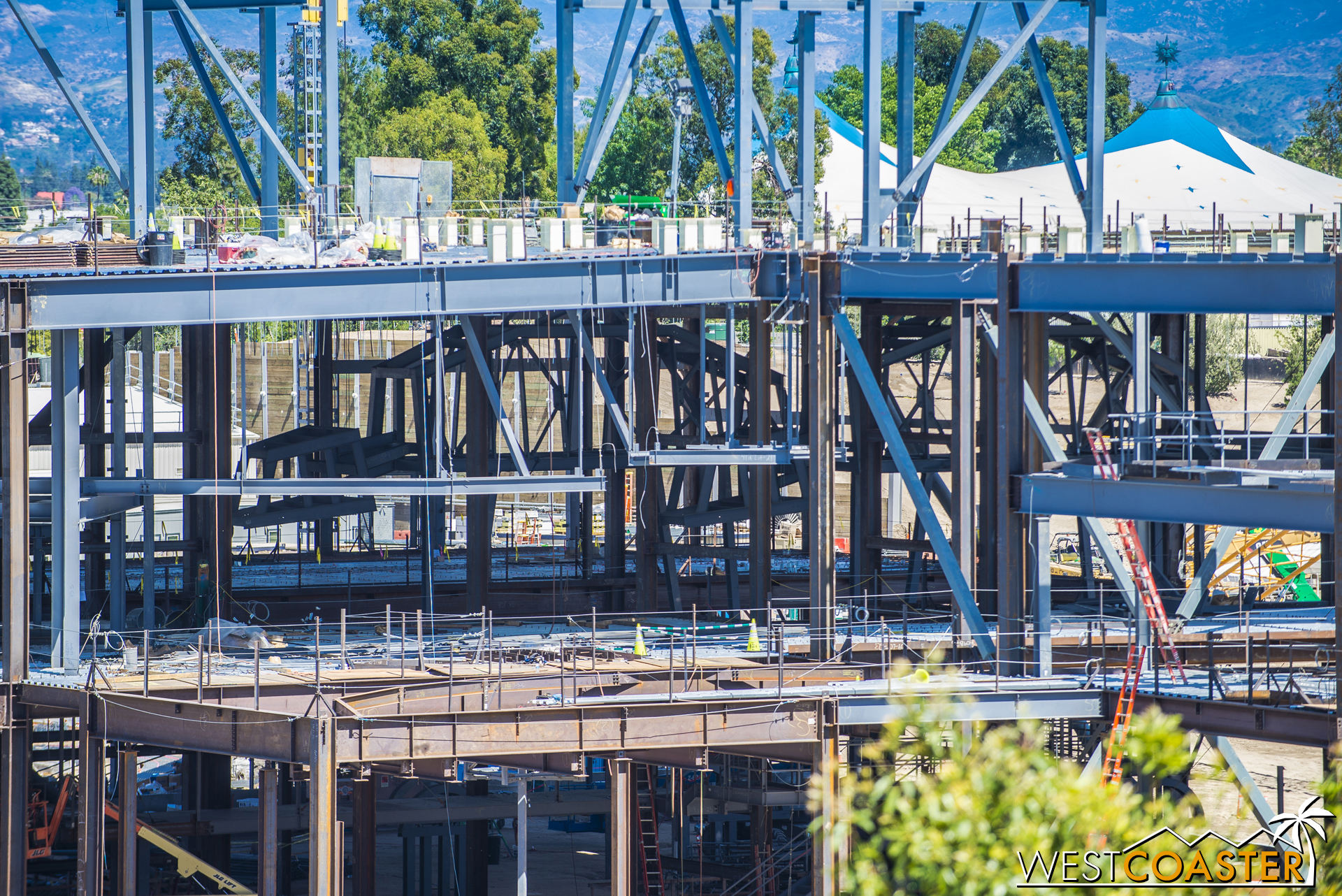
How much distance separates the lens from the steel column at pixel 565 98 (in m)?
31.7

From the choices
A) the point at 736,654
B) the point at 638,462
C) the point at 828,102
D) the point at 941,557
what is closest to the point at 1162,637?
the point at 941,557

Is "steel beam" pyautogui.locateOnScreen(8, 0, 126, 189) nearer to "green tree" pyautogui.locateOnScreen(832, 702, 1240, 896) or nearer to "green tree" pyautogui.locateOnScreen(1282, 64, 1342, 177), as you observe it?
"green tree" pyautogui.locateOnScreen(832, 702, 1240, 896)

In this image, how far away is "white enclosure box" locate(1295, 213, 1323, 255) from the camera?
24.1m

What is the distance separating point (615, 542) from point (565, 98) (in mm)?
9920

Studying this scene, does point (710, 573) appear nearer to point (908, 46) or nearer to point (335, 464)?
point (335, 464)

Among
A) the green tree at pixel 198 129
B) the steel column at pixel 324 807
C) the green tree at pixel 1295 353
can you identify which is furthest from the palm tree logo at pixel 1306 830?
the green tree at pixel 198 129

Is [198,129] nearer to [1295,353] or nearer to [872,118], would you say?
[1295,353]

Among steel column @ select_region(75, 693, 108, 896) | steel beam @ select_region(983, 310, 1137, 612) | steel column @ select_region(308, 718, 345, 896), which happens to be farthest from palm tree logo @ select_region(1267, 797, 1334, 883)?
steel column @ select_region(75, 693, 108, 896)

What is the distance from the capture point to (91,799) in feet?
78.8

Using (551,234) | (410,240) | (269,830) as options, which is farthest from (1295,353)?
(269,830)

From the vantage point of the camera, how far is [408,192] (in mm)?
29922

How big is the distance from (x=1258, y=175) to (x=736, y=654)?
36.1 metres

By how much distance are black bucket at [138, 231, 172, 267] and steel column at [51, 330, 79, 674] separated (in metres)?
1.60

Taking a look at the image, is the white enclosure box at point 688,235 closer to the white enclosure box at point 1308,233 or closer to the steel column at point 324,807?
the white enclosure box at point 1308,233
